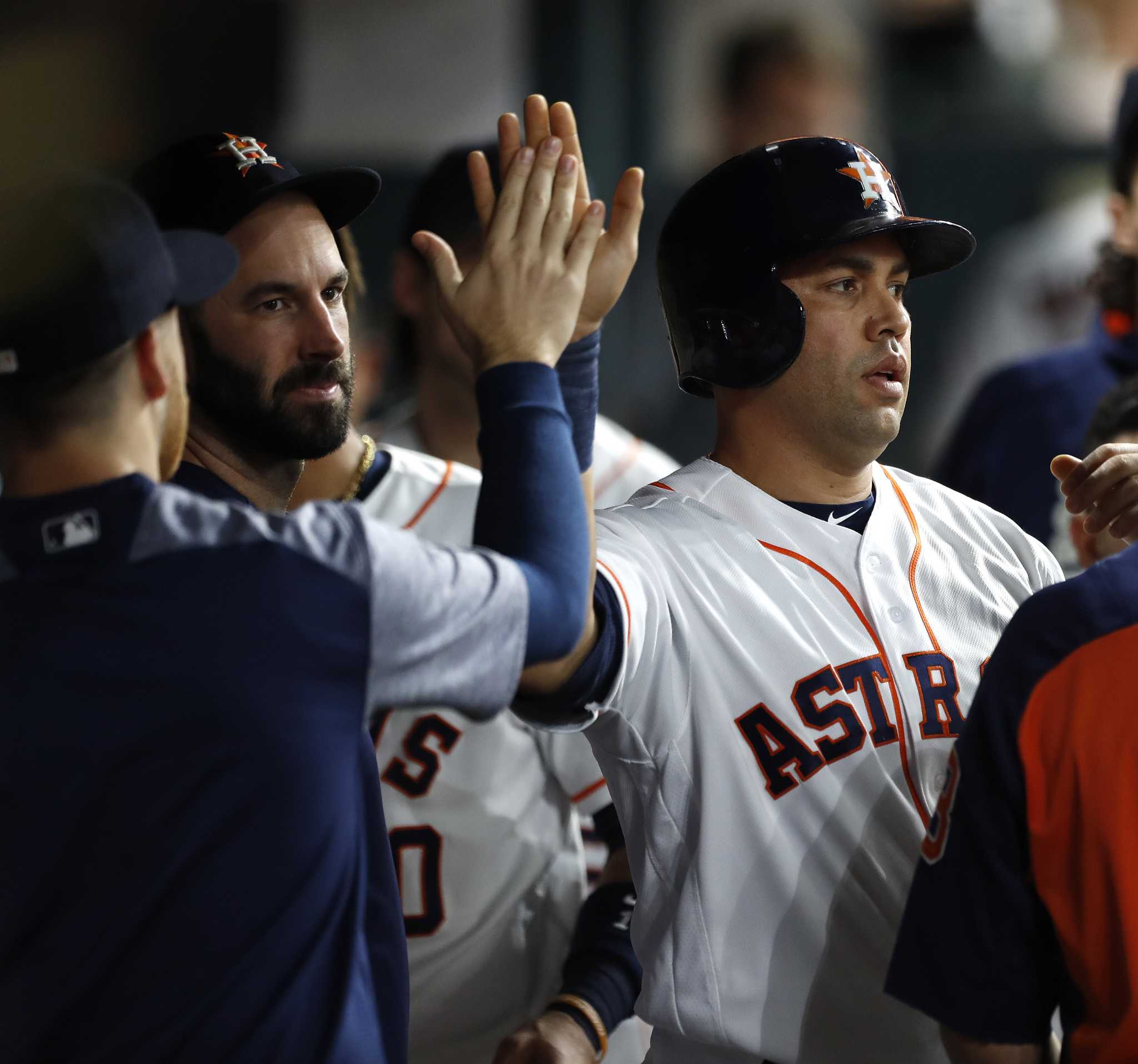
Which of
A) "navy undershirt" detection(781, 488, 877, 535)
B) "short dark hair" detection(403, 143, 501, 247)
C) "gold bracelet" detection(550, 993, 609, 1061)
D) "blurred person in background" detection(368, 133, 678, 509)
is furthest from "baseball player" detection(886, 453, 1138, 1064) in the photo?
"short dark hair" detection(403, 143, 501, 247)

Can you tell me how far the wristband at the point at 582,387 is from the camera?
172cm

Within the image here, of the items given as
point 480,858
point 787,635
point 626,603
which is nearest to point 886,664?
point 787,635

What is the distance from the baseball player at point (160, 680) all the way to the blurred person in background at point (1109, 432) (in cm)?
115

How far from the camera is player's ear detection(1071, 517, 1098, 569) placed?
222 centimetres

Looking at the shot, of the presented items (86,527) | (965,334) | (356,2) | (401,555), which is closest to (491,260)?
(401,555)

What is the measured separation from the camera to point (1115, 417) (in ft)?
7.34

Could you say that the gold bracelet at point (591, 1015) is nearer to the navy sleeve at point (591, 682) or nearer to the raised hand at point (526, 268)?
the navy sleeve at point (591, 682)

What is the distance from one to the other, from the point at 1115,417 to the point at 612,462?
39.6 inches

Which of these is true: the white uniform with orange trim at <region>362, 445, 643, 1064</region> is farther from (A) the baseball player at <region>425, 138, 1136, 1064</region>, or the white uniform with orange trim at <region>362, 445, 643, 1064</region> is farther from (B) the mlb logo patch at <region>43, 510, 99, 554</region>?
(B) the mlb logo patch at <region>43, 510, 99, 554</region>

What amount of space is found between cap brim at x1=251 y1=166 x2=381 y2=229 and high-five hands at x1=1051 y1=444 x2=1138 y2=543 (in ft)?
3.06

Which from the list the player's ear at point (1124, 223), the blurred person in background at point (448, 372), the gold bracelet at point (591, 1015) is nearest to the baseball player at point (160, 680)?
the gold bracelet at point (591, 1015)

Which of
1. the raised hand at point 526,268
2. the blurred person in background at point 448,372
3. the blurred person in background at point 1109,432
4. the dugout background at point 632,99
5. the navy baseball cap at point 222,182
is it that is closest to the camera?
the raised hand at point 526,268

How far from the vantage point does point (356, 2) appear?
7.09 meters

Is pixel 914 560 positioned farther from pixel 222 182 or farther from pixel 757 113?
pixel 757 113
